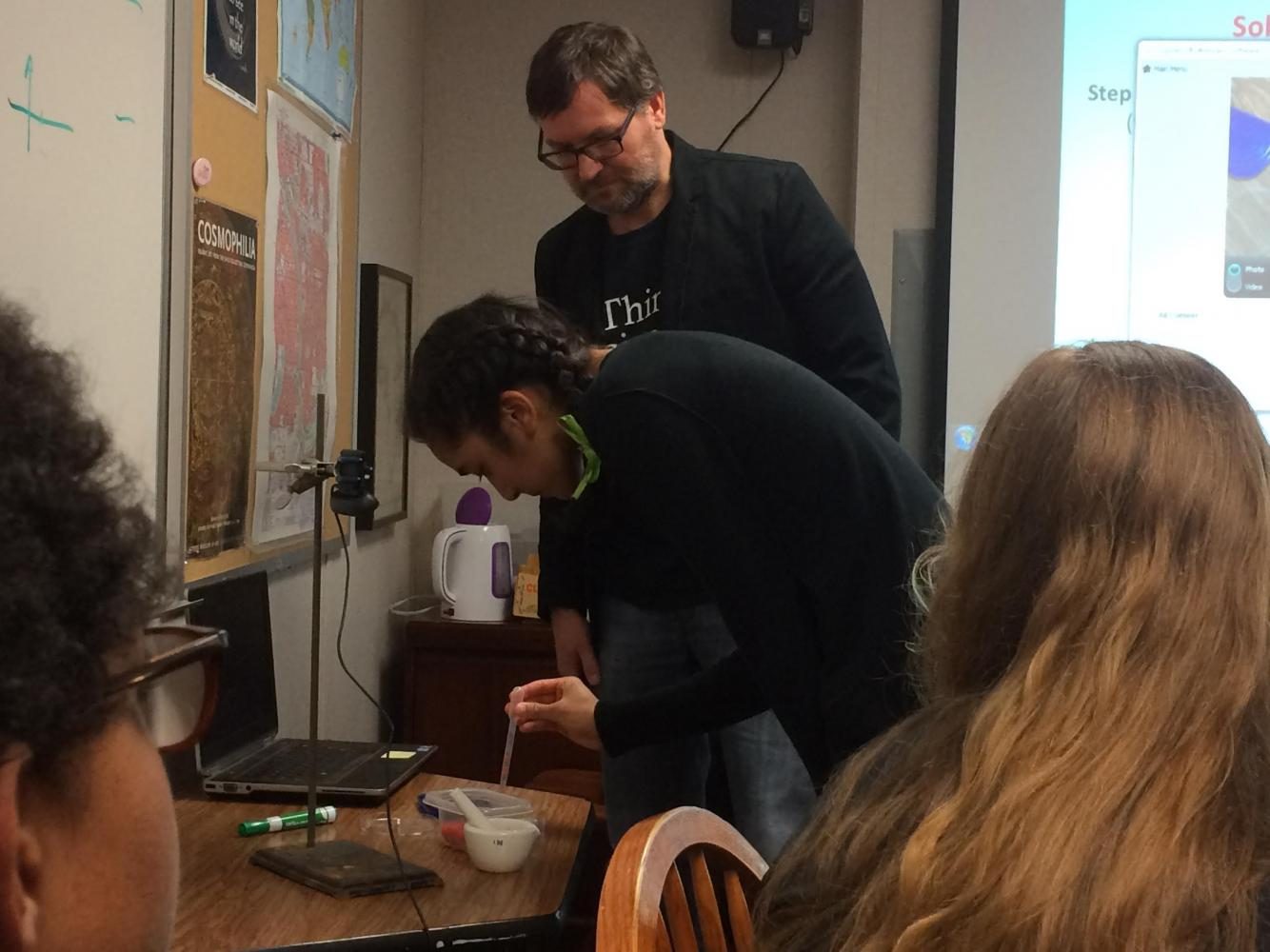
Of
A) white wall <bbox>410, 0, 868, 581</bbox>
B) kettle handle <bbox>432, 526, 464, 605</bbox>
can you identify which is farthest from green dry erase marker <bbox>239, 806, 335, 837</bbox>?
white wall <bbox>410, 0, 868, 581</bbox>

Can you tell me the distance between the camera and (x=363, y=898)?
1.19m

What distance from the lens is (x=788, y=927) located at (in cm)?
81

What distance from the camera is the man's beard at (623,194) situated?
5.96ft

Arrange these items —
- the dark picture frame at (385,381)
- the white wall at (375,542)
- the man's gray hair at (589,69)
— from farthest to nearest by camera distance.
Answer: the dark picture frame at (385,381) < the white wall at (375,542) < the man's gray hair at (589,69)

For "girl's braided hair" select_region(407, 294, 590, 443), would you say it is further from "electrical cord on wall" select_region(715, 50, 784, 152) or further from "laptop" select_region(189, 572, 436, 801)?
"electrical cord on wall" select_region(715, 50, 784, 152)

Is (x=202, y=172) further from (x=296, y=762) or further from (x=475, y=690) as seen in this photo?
(x=475, y=690)

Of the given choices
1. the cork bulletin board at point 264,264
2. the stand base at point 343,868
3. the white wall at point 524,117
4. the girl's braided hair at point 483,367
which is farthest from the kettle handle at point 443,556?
the stand base at point 343,868

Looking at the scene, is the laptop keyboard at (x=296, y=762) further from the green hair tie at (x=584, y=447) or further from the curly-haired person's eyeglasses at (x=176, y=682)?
the curly-haired person's eyeglasses at (x=176, y=682)

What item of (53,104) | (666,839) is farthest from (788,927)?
(53,104)

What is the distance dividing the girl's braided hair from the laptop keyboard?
436 millimetres

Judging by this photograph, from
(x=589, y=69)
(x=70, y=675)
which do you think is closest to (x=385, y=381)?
(x=589, y=69)

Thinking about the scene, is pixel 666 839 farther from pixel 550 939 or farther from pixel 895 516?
pixel 895 516

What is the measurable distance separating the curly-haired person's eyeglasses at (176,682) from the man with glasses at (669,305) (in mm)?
1076

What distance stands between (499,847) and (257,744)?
0.53 m
